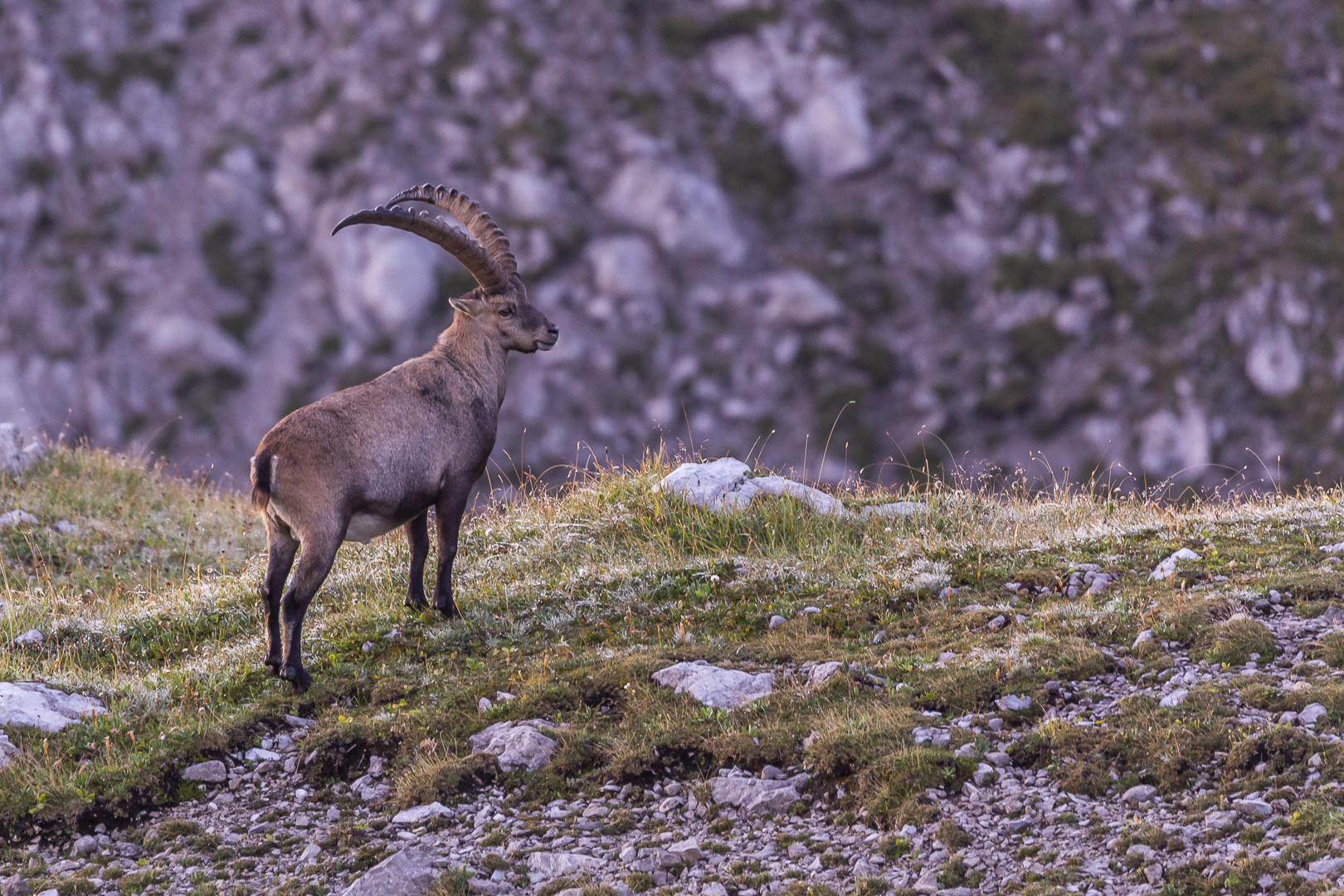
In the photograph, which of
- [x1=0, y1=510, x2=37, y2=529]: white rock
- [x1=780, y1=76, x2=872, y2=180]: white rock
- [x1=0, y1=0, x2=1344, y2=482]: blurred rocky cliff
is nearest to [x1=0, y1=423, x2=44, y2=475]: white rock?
[x1=0, y1=510, x2=37, y2=529]: white rock

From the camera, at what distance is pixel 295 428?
9914 millimetres

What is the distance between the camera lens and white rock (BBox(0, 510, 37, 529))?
→ 53.3ft

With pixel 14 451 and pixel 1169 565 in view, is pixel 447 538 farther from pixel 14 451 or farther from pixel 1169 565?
pixel 14 451

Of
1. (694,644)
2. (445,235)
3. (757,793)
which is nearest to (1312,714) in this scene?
(757,793)

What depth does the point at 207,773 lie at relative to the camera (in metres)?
8.34

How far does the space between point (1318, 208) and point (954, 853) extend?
414 ft

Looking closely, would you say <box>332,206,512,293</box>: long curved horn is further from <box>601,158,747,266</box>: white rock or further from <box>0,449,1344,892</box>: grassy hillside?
<box>601,158,747,266</box>: white rock

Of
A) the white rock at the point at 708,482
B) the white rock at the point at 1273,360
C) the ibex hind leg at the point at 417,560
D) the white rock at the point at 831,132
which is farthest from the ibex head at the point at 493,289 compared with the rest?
the white rock at the point at 831,132

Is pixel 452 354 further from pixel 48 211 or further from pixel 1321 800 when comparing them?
pixel 48 211

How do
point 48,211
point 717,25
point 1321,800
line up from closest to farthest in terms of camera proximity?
point 1321,800 → point 48,211 → point 717,25

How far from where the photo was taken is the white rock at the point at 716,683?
8.66 metres

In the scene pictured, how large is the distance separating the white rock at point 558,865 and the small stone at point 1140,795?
9.63 ft

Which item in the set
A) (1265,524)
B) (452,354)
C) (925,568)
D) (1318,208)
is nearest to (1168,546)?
(1265,524)

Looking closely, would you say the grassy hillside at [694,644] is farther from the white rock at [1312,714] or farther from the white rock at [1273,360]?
the white rock at [1273,360]
